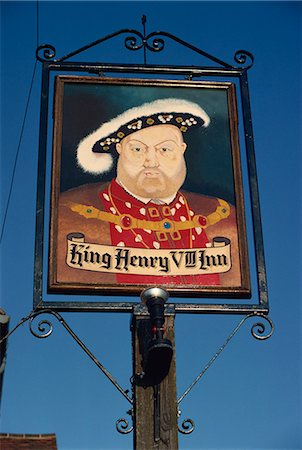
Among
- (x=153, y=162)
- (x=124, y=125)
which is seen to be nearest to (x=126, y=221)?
(x=153, y=162)

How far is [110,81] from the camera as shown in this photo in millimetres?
7582

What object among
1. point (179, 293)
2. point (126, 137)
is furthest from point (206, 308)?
point (126, 137)

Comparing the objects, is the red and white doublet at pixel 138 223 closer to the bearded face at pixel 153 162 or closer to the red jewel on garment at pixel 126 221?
the red jewel on garment at pixel 126 221

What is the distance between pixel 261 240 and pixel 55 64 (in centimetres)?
254

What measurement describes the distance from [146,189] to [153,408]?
206 cm

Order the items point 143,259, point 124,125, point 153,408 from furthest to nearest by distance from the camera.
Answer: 1. point 124,125
2. point 143,259
3. point 153,408

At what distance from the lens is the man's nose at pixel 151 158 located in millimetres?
7169

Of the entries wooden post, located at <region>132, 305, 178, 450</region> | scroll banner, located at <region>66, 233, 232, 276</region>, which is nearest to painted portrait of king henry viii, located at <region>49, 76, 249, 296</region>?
scroll banner, located at <region>66, 233, 232, 276</region>

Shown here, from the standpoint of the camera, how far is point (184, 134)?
24.0 feet

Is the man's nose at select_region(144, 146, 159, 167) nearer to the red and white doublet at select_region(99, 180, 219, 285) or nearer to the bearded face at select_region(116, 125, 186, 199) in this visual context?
the bearded face at select_region(116, 125, 186, 199)

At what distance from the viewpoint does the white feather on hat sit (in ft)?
22.9

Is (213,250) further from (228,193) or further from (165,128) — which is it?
Answer: (165,128)

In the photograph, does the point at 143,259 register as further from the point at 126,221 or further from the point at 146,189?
the point at 146,189

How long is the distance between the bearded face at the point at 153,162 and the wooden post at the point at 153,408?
4.99 feet
